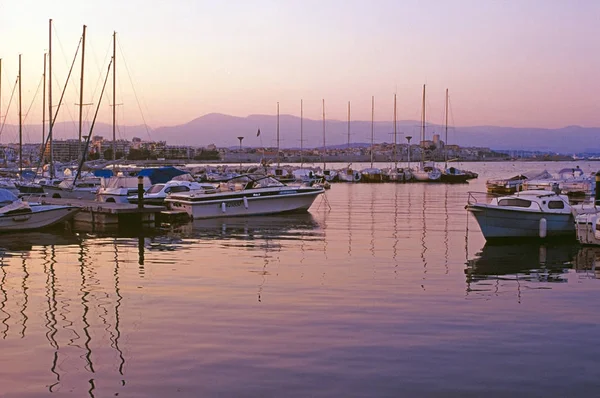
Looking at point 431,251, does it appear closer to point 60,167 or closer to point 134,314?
point 134,314

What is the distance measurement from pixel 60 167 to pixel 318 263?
250ft

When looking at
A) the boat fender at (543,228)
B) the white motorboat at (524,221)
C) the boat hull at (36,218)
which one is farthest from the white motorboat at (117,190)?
the boat fender at (543,228)

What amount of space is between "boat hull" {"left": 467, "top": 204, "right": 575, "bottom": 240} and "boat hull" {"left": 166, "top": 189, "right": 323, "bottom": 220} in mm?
12652

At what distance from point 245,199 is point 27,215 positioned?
10335 mm

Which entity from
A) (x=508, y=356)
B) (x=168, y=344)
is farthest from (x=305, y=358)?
(x=508, y=356)

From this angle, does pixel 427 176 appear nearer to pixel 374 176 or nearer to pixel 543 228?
pixel 374 176

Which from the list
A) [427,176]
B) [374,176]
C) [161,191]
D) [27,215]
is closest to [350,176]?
[374,176]

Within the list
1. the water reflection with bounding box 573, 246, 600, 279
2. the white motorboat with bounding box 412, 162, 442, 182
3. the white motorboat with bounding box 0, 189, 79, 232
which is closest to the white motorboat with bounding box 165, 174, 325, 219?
the white motorboat with bounding box 0, 189, 79, 232

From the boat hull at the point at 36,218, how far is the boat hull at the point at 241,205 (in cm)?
623

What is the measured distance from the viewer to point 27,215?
28188mm

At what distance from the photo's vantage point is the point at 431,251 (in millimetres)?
23656

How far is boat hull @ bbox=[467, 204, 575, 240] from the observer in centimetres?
2567

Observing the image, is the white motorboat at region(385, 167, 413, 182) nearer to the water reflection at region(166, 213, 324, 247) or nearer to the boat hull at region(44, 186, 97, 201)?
the boat hull at region(44, 186, 97, 201)

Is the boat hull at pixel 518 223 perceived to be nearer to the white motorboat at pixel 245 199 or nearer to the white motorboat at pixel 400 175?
the white motorboat at pixel 245 199
